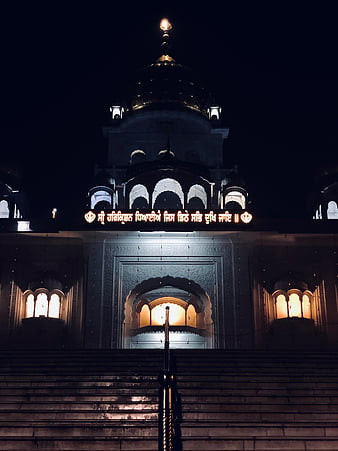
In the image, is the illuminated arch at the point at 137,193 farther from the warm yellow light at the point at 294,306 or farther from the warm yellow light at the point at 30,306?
the warm yellow light at the point at 294,306

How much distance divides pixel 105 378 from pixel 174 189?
18.2 m

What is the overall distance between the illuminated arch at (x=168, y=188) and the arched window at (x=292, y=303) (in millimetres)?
7590

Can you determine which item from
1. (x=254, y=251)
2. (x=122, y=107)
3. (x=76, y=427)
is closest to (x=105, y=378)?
(x=76, y=427)

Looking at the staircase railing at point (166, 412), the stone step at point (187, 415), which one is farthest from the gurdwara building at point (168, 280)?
the staircase railing at point (166, 412)

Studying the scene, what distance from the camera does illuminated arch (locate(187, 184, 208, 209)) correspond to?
41.1 metres

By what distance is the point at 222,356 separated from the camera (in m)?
28.0

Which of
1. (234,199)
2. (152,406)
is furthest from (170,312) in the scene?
(152,406)

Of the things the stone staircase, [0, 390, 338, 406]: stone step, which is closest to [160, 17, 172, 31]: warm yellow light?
the stone staircase

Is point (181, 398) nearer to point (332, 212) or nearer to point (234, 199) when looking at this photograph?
point (234, 199)

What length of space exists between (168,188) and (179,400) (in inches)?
829

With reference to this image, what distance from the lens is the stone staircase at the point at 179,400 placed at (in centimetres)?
1947

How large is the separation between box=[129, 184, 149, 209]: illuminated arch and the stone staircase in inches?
527

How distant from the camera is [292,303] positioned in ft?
123

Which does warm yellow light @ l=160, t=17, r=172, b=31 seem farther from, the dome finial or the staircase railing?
the staircase railing
